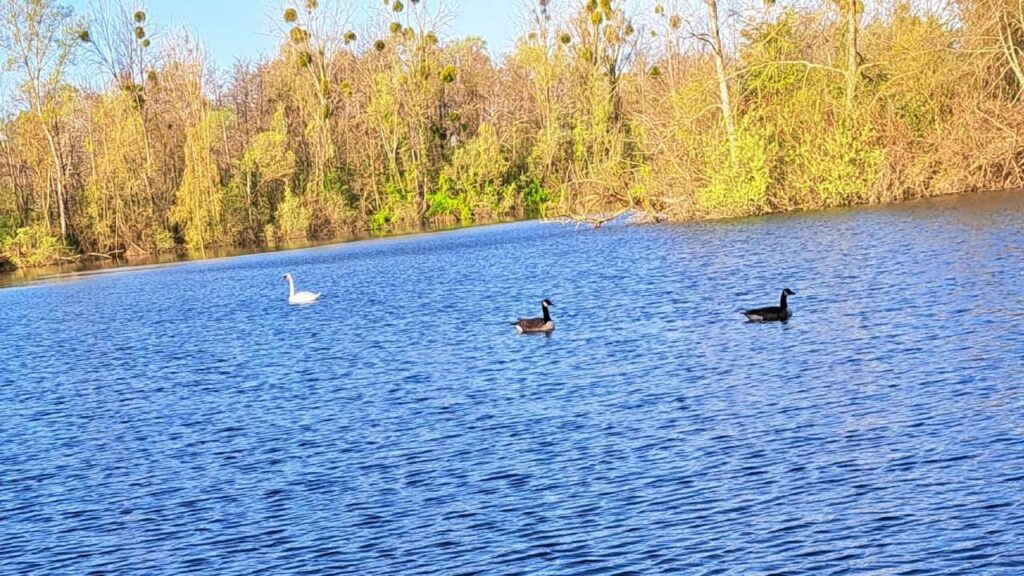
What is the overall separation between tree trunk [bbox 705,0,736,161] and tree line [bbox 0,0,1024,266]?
0.42 ft

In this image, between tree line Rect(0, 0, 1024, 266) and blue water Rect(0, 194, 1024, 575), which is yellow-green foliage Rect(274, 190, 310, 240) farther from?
blue water Rect(0, 194, 1024, 575)

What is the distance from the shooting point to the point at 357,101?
101938 millimetres

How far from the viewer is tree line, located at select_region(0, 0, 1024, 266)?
5506 cm

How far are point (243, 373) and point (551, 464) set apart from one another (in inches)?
526

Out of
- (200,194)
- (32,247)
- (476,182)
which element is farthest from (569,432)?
(476,182)

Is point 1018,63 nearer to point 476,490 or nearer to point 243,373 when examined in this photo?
point 243,373

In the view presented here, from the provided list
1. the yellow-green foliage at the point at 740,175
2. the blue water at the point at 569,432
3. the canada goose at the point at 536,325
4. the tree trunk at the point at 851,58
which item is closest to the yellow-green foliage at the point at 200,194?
the yellow-green foliage at the point at 740,175

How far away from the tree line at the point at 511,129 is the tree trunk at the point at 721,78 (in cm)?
13

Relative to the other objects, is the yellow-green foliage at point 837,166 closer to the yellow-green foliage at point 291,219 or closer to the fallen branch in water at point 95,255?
the yellow-green foliage at point 291,219

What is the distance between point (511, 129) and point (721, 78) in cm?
4409

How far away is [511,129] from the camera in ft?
327

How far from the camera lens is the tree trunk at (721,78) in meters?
55.7

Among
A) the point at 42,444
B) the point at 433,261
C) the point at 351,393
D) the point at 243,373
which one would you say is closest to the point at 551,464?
the point at 351,393

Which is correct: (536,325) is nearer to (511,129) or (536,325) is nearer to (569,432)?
(569,432)
